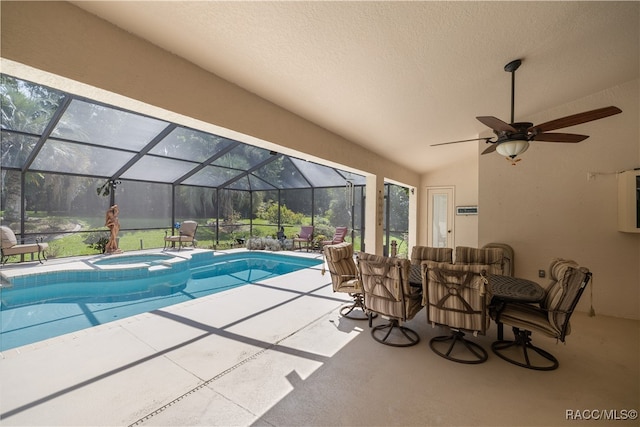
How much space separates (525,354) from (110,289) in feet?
22.2

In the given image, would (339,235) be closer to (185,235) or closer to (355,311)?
(355,311)

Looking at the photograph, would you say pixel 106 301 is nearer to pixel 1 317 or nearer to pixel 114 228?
pixel 1 317

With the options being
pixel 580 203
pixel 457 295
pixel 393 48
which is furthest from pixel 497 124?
pixel 580 203

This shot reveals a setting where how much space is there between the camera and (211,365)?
2.44 meters

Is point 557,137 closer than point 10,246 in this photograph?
Yes

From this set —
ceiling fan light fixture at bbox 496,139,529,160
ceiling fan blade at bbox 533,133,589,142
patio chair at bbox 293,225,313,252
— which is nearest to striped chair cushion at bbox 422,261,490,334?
ceiling fan light fixture at bbox 496,139,529,160

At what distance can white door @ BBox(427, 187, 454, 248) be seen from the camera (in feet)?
24.3

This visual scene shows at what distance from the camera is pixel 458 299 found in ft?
8.19

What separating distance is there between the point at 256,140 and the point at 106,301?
13.5 ft

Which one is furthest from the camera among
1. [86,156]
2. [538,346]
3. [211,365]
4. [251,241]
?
[251,241]

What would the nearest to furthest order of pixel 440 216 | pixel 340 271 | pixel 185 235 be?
pixel 340 271
pixel 440 216
pixel 185 235

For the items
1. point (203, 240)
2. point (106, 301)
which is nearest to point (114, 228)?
point (203, 240)

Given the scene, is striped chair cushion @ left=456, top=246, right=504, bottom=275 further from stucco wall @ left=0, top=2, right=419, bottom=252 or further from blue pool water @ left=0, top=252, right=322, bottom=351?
blue pool water @ left=0, top=252, right=322, bottom=351

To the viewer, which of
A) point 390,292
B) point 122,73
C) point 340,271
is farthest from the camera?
point 340,271
